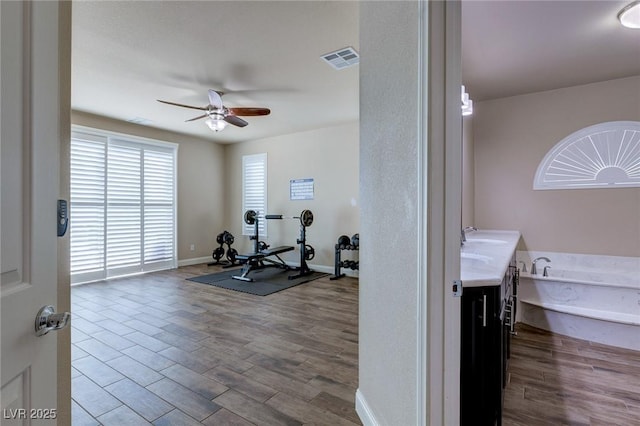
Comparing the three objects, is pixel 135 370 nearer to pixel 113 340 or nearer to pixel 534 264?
pixel 113 340

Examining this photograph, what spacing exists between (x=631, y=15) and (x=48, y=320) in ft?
12.3

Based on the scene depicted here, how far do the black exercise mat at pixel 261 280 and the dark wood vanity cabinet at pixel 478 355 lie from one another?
326 cm

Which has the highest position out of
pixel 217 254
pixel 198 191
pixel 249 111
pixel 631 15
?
pixel 631 15

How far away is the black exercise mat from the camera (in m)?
4.55

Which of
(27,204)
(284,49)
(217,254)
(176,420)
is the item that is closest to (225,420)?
(176,420)

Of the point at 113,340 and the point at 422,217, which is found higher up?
the point at 422,217

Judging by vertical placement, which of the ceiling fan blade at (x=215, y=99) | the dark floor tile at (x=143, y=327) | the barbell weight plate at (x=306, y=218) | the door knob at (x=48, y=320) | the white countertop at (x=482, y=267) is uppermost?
the ceiling fan blade at (x=215, y=99)

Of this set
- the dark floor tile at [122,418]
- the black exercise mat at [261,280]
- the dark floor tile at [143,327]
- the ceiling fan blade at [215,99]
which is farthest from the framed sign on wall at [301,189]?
the dark floor tile at [122,418]

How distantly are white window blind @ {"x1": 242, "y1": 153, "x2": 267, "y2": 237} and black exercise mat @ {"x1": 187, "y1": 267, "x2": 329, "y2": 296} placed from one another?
4.09 ft

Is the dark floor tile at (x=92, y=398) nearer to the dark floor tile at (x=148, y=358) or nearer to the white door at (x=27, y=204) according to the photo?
the dark floor tile at (x=148, y=358)

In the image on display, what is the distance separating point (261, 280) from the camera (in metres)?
5.12

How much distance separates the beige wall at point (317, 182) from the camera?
5.50 m

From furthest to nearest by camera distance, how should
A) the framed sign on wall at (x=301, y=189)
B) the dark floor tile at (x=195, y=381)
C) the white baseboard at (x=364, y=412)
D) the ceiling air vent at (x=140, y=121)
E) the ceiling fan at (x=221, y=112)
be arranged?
the framed sign on wall at (x=301, y=189) → the ceiling air vent at (x=140, y=121) → the ceiling fan at (x=221, y=112) → the dark floor tile at (x=195, y=381) → the white baseboard at (x=364, y=412)

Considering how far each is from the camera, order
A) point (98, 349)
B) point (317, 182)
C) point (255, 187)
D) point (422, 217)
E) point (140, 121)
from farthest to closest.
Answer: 1. point (255, 187)
2. point (317, 182)
3. point (140, 121)
4. point (98, 349)
5. point (422, 217)
